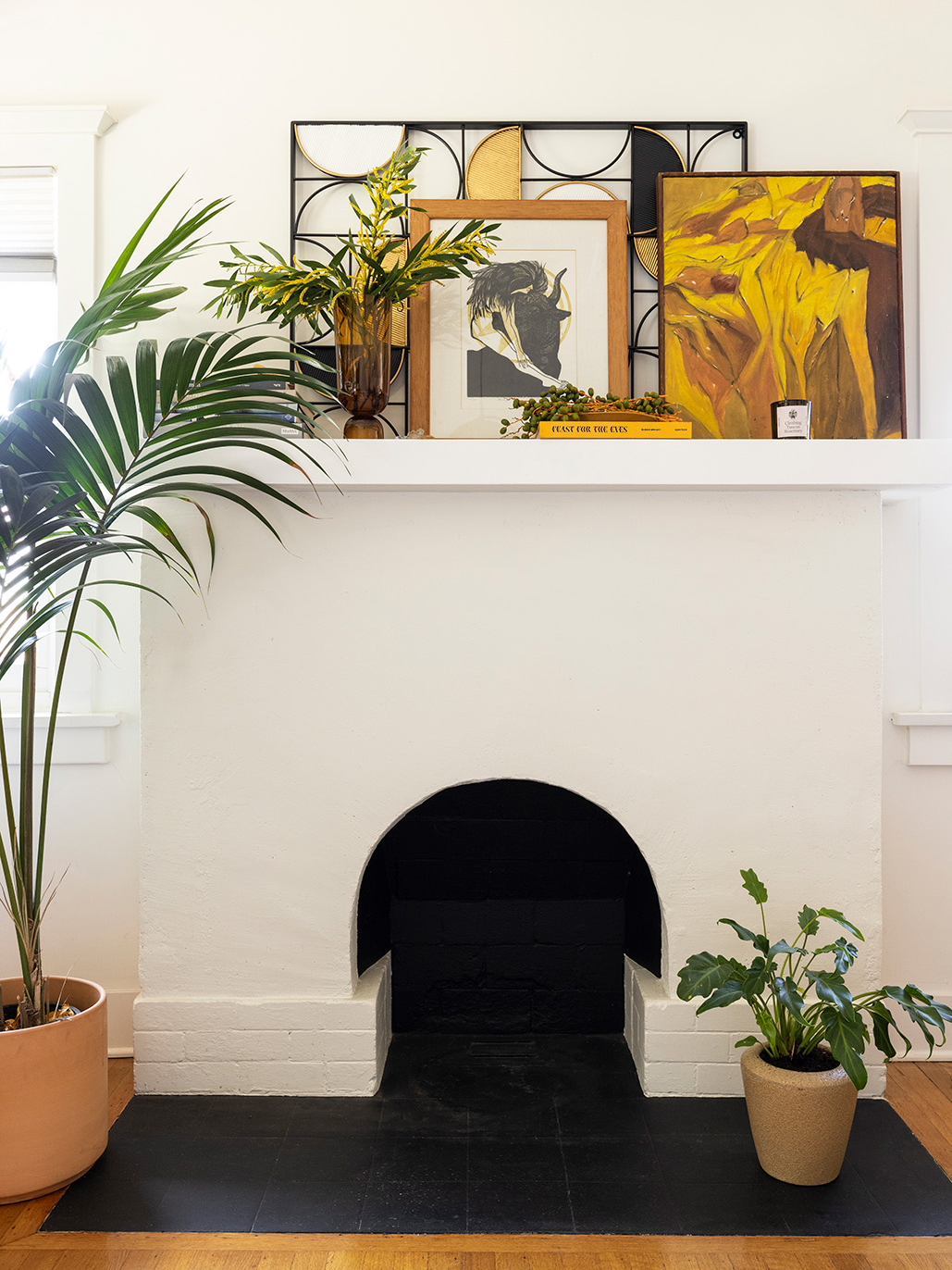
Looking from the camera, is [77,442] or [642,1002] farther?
[642,1002]

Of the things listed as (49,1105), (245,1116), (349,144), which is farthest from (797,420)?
(49,1105)

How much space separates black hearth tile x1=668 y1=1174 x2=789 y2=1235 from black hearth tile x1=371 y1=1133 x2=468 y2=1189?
421 mm

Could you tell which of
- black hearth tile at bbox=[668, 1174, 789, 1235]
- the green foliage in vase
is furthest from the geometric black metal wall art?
black hearth tile at bbox=[668, 1174, 789, 1235]

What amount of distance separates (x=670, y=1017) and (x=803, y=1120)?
0.40m

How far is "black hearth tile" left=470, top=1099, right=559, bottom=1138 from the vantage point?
1.99 meters

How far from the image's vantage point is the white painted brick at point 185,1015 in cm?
214

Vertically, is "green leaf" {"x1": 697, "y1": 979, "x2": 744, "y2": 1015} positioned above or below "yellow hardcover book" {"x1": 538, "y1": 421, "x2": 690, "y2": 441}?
below

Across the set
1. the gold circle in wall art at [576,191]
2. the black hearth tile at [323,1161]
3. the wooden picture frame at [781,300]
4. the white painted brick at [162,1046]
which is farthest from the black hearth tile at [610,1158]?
the gold circle in wall art at [576,191]

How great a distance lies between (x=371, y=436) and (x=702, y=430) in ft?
2.73

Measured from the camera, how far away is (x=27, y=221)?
242 centimetres

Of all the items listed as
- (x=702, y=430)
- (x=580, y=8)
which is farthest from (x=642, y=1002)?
(x=580, y=8)

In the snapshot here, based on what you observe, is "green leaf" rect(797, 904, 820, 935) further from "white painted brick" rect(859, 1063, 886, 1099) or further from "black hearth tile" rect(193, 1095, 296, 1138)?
"black hearth tile" rect(193, 1095, 296, 1138)

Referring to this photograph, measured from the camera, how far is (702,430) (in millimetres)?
2346

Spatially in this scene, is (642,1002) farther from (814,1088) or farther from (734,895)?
(814,1088)
